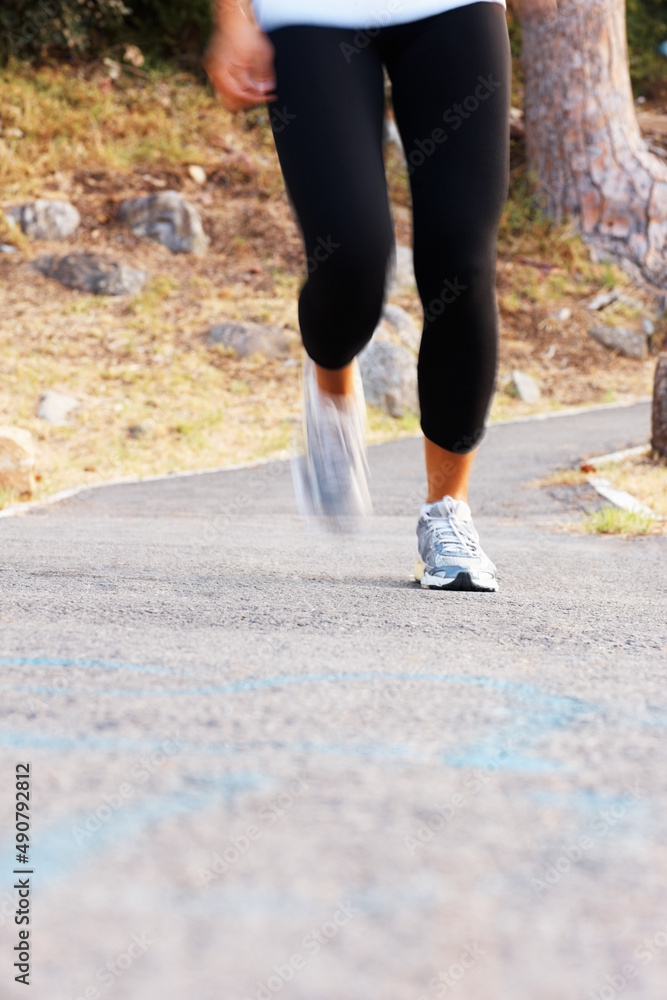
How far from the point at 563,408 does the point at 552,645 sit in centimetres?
752

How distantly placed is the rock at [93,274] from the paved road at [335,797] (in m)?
7.67

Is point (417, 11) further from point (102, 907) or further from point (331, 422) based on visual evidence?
point (102, 907)

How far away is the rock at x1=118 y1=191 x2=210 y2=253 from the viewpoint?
32.4 feet

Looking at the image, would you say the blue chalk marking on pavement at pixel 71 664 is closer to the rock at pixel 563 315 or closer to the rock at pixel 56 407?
the rock at pixel 56 407

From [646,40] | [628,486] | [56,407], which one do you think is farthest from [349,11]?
[646,40]

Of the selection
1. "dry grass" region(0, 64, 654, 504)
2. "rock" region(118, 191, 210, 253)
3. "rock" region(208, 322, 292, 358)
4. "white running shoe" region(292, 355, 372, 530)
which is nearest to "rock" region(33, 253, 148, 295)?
"dry grass" region(0, 64, 654, 504)

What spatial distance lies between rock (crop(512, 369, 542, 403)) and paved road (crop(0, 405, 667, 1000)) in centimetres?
724

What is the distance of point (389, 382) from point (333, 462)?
5877mm

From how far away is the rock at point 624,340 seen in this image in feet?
33.2

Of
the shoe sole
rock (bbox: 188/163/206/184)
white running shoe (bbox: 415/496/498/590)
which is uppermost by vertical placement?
white running shoe (bbox: 415/496/498/590)

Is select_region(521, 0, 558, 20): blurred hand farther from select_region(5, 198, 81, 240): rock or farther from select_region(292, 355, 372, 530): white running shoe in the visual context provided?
select_region(5, 198, 81, 240): rock

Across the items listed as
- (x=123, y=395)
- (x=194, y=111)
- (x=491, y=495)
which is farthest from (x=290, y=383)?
(x=194, y=111)

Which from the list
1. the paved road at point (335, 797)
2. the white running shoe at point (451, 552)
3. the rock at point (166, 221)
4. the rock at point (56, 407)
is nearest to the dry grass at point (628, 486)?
the white running shoe at point (451, 552)

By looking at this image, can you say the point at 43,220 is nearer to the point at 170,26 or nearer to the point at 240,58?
the point at 170,26
